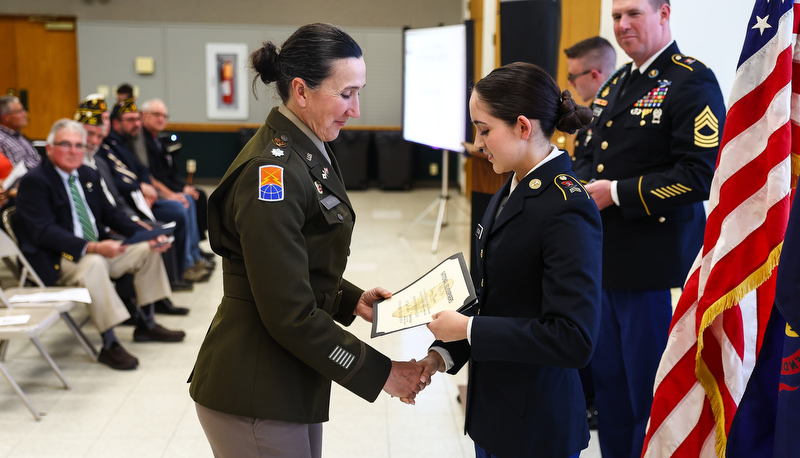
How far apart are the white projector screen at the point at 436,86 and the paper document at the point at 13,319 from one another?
3.56 metres

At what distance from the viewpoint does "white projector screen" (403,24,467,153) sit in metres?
6.27

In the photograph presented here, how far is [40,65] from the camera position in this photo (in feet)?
37.1

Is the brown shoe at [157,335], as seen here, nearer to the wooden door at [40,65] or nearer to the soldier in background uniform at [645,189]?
the soldier in background uniform at [645,189]

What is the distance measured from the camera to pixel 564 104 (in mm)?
1610

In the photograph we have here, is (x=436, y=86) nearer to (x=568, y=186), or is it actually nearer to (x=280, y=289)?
(x=568, y=186)

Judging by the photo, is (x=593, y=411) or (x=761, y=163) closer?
(x=761, y=163)

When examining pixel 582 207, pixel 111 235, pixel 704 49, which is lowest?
pixel 111 235

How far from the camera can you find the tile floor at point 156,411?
319cm

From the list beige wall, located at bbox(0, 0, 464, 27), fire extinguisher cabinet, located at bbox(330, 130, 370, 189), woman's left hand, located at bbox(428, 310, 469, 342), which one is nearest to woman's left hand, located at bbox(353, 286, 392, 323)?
woman's left hand, located at bbox(428, 310, 469, 342)

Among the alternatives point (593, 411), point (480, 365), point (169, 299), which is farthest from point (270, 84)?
point (169, 299)

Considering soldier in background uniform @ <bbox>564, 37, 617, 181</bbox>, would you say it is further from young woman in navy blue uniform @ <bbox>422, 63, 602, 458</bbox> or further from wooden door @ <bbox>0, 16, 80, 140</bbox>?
wooden door @ <bbox>0, 16, 80, 140</bbox>

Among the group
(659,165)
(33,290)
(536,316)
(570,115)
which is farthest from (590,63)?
(33,290)

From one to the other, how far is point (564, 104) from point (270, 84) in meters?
0.70

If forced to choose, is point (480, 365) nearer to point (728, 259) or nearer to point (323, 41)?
point (728, 259)
